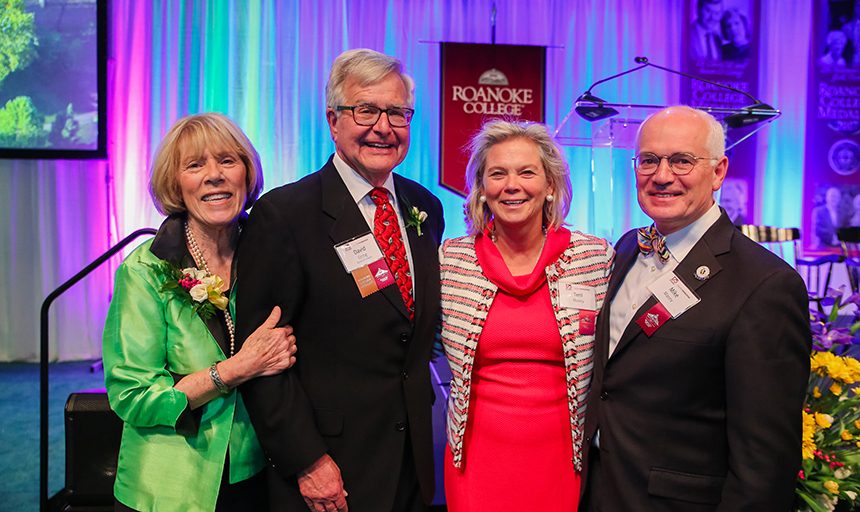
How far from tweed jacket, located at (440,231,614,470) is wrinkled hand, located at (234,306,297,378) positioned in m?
0.61

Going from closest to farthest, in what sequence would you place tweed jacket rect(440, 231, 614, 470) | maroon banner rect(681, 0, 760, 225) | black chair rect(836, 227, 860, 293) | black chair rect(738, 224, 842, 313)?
tweed jacket rect(440, 231, 614, 470) → black chair rect(738, 224, 842, 313) → black chair rect(836, 227, 860, 293) → maroon banner rect(681, 0, 760, 225)

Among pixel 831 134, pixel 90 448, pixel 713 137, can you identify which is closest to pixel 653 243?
pixel 713 137

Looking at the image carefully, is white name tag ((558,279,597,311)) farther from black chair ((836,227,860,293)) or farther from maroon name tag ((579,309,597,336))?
black chair ((836,227,860,293))

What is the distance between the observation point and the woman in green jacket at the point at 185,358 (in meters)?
1.55

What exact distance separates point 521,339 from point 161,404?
3.82ft

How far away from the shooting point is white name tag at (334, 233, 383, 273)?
1.59 m

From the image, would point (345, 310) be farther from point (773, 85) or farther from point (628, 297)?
point (773, 85)

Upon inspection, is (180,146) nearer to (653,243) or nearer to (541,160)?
(541,160)

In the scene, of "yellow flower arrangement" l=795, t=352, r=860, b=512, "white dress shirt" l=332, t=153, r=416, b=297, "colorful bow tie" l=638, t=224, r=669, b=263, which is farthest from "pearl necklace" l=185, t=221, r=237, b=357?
"yellow flower arrangement" l=795, t=352, r=860, b=512

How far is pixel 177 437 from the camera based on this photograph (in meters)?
1.59

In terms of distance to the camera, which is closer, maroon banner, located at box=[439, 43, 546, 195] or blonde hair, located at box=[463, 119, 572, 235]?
blonde hair, located at box=[463, 119, 572, 235]

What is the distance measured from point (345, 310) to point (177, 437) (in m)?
0.66

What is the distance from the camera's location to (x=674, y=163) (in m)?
Result: 1.52

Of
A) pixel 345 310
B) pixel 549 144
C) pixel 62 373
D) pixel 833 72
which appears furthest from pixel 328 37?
pixel 833 72
